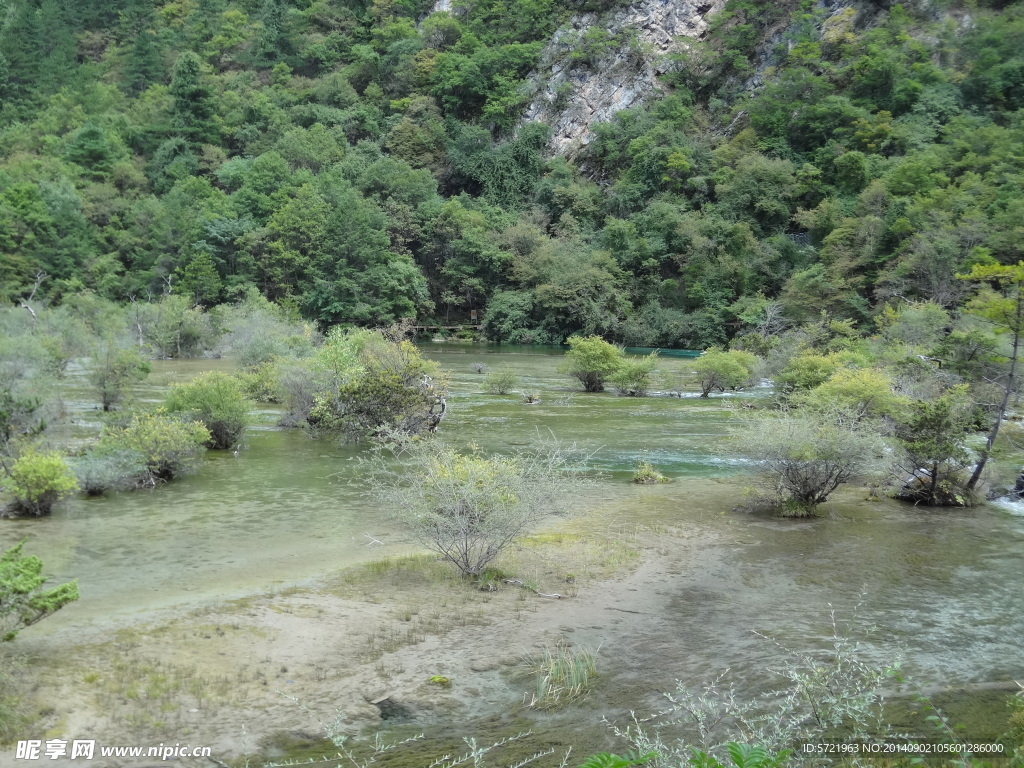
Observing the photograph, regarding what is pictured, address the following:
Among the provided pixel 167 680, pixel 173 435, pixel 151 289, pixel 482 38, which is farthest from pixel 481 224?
pixel 167 680

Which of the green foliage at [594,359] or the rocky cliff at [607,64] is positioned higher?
the rocky cliff at [607,64]

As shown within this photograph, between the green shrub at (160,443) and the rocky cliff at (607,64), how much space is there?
6263cm

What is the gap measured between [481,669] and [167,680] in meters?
2.99

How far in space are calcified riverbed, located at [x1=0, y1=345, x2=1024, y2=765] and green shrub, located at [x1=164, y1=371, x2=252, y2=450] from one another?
2335 mm

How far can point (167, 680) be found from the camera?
7051 mm

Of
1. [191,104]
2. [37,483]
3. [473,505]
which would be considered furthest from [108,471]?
[191,104]

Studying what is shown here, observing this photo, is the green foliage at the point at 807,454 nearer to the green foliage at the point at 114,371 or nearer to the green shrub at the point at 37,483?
the green shrub at the point at 37,483

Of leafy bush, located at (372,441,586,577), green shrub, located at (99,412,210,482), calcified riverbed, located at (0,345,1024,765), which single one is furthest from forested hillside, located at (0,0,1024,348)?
green shrub, located at (99,412,210,482)

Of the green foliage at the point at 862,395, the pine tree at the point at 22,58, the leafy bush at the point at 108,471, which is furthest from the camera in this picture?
the pine tree at the point at 22,58

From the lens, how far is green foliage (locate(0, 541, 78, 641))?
7078mm

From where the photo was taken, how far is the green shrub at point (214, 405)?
18609 millimetres

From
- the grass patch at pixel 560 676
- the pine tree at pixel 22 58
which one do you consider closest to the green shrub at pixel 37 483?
the grass patch at pixel 560 676

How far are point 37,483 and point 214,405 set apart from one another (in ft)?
20.2

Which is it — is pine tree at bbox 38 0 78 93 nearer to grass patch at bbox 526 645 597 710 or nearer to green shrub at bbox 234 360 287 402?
green shrub at bbox 234 360 287 402
